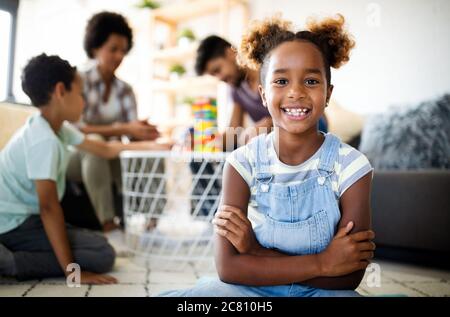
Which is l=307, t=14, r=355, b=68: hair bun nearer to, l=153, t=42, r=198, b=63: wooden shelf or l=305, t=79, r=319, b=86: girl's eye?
l=305, t=79, r=319, b=86: girl's eye

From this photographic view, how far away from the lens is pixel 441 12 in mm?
628

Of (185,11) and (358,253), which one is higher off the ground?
(185,11)

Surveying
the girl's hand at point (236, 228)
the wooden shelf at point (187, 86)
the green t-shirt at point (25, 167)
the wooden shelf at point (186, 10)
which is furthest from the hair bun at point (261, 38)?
the wooden shelf at point (186, 10)

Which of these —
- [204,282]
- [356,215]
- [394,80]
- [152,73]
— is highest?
[152,73]

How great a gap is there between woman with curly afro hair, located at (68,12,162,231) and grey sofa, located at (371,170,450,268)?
0.81m

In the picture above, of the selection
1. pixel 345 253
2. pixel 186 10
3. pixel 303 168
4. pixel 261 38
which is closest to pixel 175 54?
pixel 186 10

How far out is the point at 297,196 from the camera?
63cm

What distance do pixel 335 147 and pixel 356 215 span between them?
110mm

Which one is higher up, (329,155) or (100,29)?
(100,29)

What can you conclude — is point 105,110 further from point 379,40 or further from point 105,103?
point 379,40

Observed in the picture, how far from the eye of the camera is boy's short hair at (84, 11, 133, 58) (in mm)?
1655

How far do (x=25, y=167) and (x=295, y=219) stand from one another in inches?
26.7
